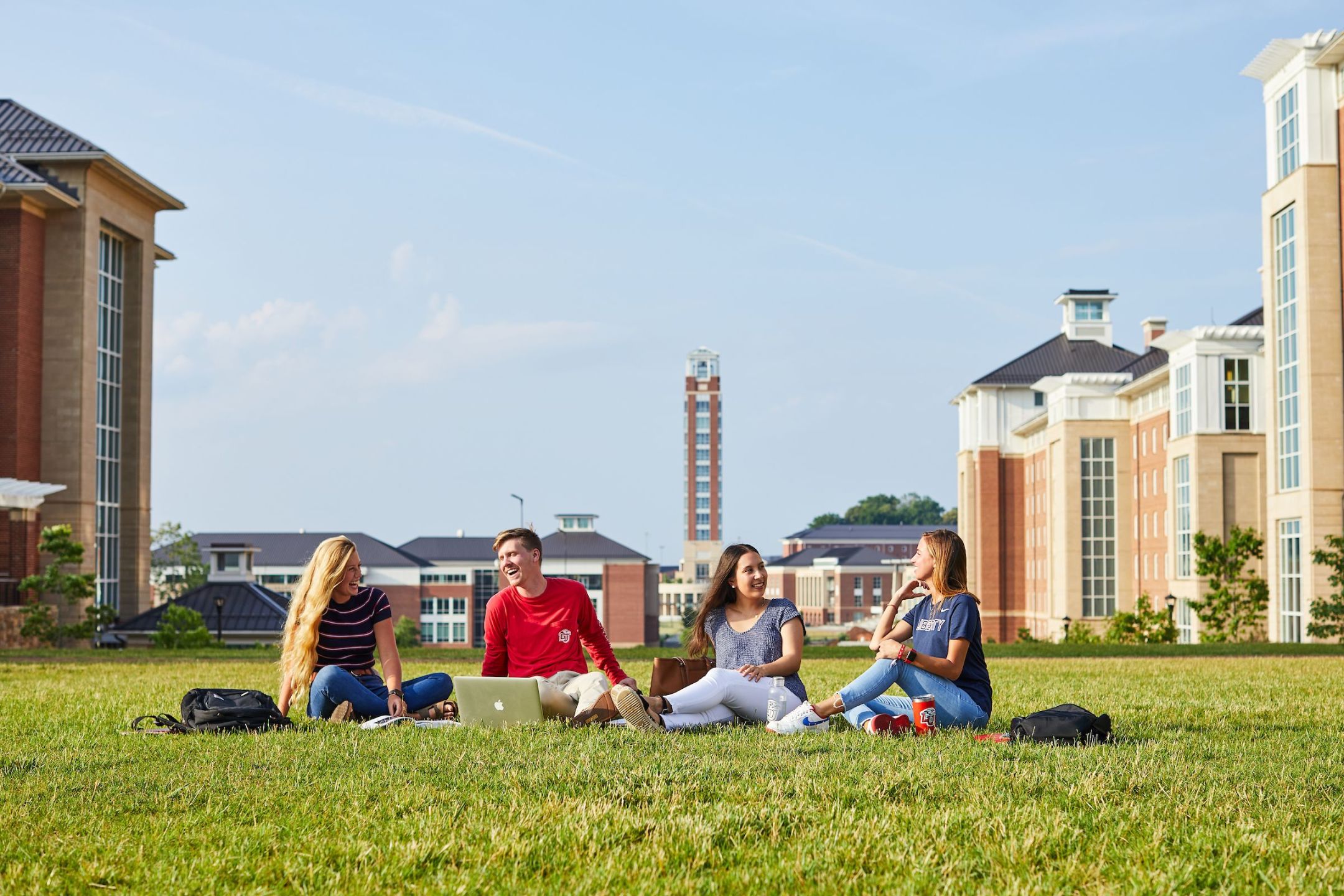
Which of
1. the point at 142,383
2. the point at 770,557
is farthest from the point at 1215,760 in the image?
the point at 770,557

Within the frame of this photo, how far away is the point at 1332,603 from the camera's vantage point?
116ft

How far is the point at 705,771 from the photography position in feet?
21.5

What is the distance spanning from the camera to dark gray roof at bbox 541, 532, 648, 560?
110 metres

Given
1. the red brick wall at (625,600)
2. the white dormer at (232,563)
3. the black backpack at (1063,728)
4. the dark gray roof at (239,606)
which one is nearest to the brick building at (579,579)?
the red brick wall at (625,600)

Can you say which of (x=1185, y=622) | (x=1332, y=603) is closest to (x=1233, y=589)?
(x=1185, y=622)

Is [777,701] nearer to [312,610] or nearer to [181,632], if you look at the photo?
[312,610]

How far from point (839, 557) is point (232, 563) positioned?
114 metres

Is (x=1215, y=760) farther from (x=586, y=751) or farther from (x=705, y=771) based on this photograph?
(x=586, y=751)

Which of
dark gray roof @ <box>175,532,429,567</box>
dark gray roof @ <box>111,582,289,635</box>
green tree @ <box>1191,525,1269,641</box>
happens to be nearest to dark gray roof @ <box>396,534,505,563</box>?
dark gray roof @ <box>175,532,429,567</box>

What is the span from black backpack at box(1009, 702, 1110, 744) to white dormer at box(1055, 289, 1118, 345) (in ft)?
229

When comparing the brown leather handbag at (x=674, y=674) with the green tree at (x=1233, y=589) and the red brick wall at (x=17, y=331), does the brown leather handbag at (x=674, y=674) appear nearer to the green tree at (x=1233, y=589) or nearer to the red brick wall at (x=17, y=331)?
the green tree at (x=1233, y=589)

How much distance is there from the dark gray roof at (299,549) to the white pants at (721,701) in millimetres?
97987

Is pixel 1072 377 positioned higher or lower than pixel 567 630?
higher

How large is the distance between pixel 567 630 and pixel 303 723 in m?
1.82
